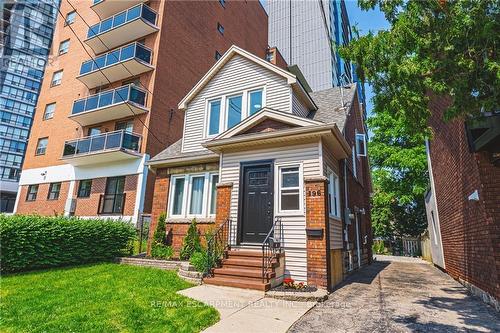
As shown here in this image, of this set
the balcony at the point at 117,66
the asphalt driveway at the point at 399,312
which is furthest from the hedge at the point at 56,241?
the balcony at the point at 117,66

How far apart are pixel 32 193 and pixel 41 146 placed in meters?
3.67

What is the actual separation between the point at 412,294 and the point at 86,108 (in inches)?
814

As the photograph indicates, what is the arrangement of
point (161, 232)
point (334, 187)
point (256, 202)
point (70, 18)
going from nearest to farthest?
point (256, 202)
point (334, 187)
point (161, 232)
point (70, 18)

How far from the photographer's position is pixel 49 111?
22828mm

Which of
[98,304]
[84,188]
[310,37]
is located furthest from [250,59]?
[310,37]

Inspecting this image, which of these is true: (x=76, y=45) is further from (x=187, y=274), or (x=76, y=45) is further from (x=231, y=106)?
(x=187, y=274)

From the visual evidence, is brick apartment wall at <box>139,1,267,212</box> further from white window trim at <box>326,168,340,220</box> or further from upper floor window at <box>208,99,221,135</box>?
white window trim at <box>326,168,340,220</box>

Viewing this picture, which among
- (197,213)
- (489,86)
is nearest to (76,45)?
(197,213)

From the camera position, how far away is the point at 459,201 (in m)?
8.32

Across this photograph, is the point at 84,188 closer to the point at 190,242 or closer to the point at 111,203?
the point at 111,203

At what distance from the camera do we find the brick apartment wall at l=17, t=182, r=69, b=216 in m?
19.5

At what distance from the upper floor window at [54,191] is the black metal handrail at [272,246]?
1853 cm

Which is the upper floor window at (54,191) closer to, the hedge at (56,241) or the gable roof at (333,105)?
the hedge at (56,241)

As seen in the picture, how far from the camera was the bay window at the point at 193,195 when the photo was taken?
10.5 m
